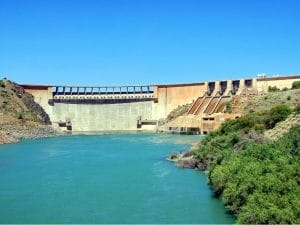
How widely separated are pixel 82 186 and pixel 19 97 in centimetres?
5482

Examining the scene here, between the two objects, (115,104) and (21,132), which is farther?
(115,104)

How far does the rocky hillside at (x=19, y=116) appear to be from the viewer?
2488 inches

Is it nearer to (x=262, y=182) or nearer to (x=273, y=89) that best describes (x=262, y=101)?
(x=273, y=89)

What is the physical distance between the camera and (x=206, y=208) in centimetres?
1972

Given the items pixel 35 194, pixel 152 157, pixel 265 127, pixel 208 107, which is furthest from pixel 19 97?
pixel 35 194

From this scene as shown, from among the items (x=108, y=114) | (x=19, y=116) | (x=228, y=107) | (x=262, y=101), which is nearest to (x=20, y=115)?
(x=19, y=116)

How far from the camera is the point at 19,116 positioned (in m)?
69.5

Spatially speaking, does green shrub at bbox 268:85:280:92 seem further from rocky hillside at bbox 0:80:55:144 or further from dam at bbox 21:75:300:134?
rocky hillside at bbox 0:80:55:144

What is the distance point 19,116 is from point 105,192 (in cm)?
4909

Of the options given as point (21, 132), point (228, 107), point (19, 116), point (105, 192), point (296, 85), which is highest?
point (296, 85)

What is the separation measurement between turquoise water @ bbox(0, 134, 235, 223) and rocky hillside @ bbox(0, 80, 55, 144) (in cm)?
2616

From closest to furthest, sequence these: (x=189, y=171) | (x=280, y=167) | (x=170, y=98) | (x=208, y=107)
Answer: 1. (x=280, y=167)
2. (x=189, y=171)
3. (x=208, y=107)
4. (x=170, y=98)

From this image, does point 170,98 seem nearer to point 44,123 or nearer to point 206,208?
point 44,123

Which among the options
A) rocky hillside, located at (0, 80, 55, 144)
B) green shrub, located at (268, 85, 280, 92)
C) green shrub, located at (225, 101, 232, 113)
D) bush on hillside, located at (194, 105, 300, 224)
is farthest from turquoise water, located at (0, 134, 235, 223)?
green shrub, located at (268, 85, 280, 92)
